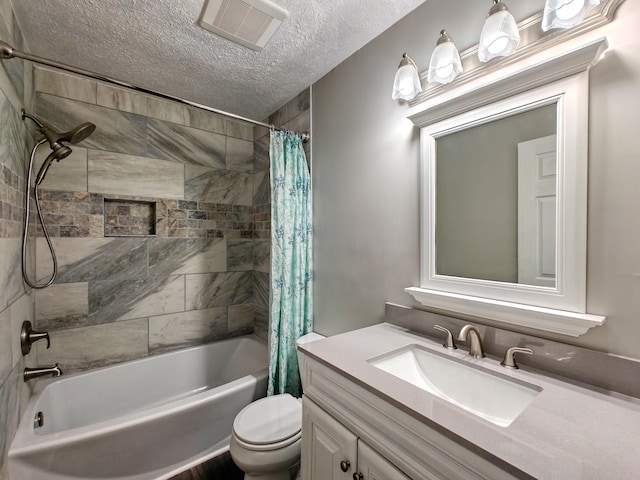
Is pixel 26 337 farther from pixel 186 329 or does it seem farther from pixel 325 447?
pixel 325 447

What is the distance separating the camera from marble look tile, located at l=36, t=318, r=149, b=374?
1835 mm

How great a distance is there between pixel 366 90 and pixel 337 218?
77cm

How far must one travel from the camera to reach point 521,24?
39.0 inches

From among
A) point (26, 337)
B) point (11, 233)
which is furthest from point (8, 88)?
point (26, 337)

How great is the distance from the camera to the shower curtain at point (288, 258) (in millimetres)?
1882

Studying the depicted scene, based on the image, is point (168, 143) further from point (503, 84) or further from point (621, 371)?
point (621, 371)

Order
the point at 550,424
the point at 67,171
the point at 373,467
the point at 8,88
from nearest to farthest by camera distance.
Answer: the point at 550,424
the point at 373,467
the point at 8,88
the point at 67,171

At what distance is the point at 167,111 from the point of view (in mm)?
2219

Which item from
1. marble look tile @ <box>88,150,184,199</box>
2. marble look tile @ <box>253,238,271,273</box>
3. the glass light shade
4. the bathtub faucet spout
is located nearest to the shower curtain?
marble look tile @ <box>253,238,271,273</box>

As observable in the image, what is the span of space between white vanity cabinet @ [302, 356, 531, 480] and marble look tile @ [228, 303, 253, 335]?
1.59 metres

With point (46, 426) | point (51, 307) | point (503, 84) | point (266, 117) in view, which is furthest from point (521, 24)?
point (46, 426)

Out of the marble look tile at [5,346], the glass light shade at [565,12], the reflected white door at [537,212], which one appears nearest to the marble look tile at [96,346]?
the marble look tile at [5,346]

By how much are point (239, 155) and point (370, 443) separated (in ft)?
7.94

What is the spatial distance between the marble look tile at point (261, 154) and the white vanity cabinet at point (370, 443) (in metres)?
1.89
